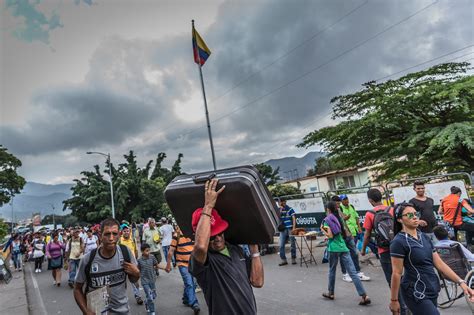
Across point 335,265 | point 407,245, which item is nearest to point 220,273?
point 407,245

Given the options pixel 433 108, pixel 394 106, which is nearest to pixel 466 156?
pixel 433 108

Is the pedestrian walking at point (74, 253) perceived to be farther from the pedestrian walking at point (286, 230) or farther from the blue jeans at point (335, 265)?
the blue jeans at point (335, 265)

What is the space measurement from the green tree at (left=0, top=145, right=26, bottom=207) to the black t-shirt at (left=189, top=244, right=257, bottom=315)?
32241mm

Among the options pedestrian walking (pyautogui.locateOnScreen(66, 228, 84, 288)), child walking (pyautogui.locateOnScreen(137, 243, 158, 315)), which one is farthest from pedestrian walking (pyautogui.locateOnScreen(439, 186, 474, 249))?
pedestrian walking (pyautogui.locateOnScreen(66, 228, 84, 288))

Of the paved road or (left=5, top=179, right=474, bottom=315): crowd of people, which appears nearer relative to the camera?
(left=5, top=179, right=474, bottom=315): crowd of people

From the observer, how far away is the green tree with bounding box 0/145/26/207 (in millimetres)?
26906

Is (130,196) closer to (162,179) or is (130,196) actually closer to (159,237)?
(162,179)

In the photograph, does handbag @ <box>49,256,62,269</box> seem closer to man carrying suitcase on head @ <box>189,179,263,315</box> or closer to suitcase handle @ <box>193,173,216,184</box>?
man carrying suitcase on head @ <box>189,179,263,315</box>

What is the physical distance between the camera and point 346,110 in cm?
1555

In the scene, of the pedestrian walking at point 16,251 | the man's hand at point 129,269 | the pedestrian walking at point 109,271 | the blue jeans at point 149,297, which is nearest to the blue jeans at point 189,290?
the blue jeans at point 149,297

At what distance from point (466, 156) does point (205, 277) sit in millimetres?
15417

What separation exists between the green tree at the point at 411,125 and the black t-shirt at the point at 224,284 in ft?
39.2

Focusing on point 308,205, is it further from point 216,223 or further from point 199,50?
point 216,223

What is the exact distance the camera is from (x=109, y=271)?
9.73ft
